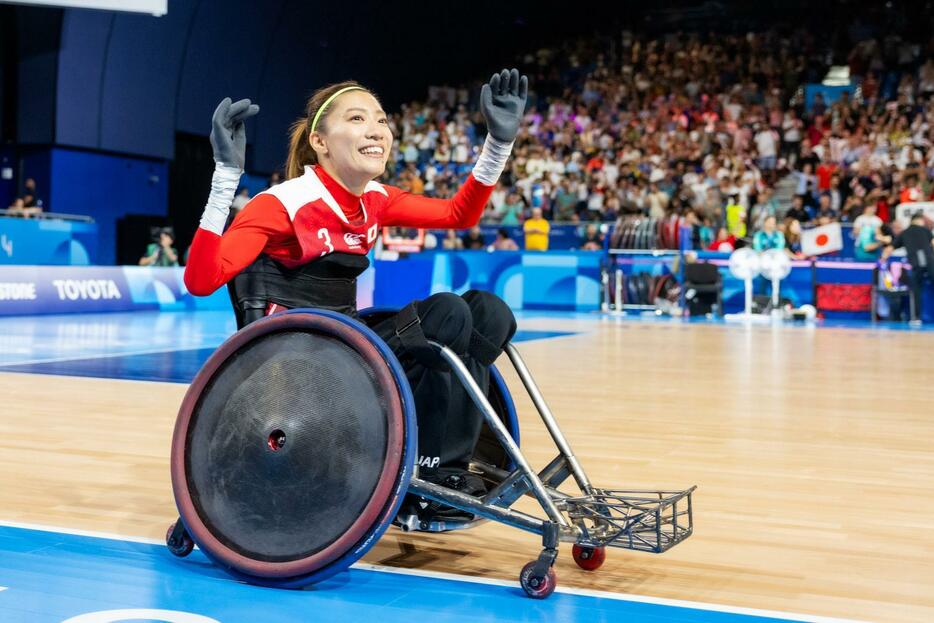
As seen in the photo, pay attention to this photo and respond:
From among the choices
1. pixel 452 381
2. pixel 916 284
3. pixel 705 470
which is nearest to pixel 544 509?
pixel 452 381

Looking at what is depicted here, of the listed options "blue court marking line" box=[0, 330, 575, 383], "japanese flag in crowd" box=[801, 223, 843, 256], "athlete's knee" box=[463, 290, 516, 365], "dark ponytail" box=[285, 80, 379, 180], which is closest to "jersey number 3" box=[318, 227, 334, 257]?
"dark ponytail" box=[285, 80, 379, 180]

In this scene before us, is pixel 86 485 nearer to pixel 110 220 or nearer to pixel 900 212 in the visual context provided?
pixel 900 212

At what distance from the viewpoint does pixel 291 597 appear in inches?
114

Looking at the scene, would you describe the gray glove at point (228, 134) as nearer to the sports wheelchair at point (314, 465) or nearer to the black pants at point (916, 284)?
the sports wheelchair at point (314, 465)

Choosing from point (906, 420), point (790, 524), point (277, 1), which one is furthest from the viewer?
point (277, 1)

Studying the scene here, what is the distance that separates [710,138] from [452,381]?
62.8 ft

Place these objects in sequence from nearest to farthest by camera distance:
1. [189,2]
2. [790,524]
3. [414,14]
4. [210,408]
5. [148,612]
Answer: [148,612]
[210,408]
[790,524]
[189,2]
[414,14]

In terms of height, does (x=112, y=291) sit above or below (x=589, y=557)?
below

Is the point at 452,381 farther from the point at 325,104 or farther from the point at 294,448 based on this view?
the point at 325,104

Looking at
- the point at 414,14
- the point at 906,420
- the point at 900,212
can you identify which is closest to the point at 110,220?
the point at 414,14

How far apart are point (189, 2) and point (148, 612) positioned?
22.2 metres

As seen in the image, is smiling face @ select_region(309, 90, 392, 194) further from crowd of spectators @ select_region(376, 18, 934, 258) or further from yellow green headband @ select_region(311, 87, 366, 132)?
crowd of spectators @ select_region(376, 18, 934, 258)

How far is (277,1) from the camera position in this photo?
2506cm

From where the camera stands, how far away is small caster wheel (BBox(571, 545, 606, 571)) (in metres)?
3.23
